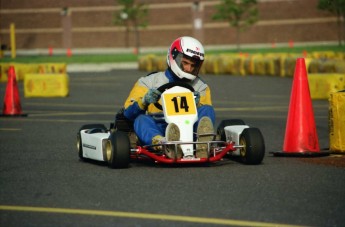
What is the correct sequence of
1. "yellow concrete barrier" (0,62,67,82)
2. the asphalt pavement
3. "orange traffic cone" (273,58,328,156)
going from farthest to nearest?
"yellow concrete barrier" (0,62,67,82)
"orange traffic cone" (273,58,328,156)
the asphalt pavement

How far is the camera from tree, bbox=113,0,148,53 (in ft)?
231

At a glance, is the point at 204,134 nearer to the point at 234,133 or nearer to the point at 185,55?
the point at 234,133

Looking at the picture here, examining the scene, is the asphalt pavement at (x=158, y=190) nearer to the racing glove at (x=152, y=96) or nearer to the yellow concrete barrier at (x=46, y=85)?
the racing glove at (x=152, y=96)

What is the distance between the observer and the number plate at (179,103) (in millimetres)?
9758

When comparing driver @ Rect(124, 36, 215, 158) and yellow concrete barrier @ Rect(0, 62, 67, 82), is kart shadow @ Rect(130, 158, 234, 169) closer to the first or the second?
driver @ Rect(124, 36, 215, 158)

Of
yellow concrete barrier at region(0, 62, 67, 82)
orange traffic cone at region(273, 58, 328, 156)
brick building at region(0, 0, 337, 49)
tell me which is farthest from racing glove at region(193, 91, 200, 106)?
brick building at region(0, 0, 337, 49)

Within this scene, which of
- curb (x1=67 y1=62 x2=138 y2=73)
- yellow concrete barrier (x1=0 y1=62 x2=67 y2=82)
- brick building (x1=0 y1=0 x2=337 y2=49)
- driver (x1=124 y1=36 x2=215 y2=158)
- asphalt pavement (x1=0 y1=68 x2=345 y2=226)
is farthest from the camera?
brick building (x1=0 y1=0 x2=337 y2=49)

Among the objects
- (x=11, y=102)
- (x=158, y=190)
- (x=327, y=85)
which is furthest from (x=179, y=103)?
(x=327, y=85)

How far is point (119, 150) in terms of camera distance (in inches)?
374

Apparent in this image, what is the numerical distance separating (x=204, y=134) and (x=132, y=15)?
2429 inches

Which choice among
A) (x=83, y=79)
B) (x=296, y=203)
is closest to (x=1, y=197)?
(x=296, y=203)

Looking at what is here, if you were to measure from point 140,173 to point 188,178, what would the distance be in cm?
64

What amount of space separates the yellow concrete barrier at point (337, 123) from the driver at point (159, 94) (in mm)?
1525

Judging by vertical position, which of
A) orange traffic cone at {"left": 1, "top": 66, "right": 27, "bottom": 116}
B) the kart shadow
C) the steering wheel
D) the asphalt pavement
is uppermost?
the steering wheel
